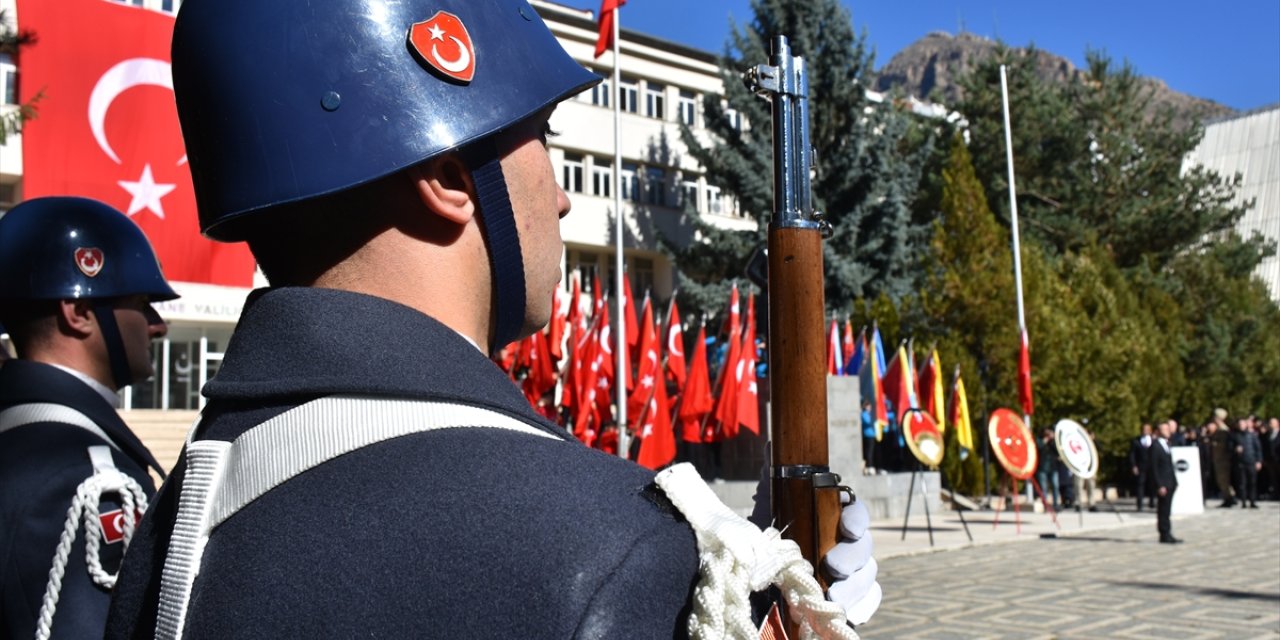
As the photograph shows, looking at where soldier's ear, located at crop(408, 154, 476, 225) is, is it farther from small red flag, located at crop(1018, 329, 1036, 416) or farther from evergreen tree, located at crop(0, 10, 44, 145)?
small red flag, located at crop(1018, 329, 1036, 416)

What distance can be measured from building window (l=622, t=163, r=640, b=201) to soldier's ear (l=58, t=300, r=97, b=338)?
3683 centimetres

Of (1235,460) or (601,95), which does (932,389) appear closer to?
(1235,460)

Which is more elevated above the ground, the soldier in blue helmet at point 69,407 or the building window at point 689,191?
the building window at point 689,191

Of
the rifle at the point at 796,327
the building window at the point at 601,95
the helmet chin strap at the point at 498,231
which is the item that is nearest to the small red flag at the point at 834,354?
the building window at the point at 601,95

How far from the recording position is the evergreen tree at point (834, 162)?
32.5m

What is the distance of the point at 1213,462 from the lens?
81.5 feet

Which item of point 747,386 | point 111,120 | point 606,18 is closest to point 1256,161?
point 606,18

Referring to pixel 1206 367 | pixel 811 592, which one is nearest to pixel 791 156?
pixel 811 592

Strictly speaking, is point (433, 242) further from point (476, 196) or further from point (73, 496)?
point (73, 496)

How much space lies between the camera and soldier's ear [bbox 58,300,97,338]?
3.06 m

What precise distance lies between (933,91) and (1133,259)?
9.26 m

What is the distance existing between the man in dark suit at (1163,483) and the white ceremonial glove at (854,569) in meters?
14.5

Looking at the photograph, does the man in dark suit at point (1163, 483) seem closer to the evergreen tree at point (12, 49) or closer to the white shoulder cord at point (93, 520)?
the evergreen tree at point (12, 49)

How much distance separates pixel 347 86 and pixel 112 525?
169 cm
